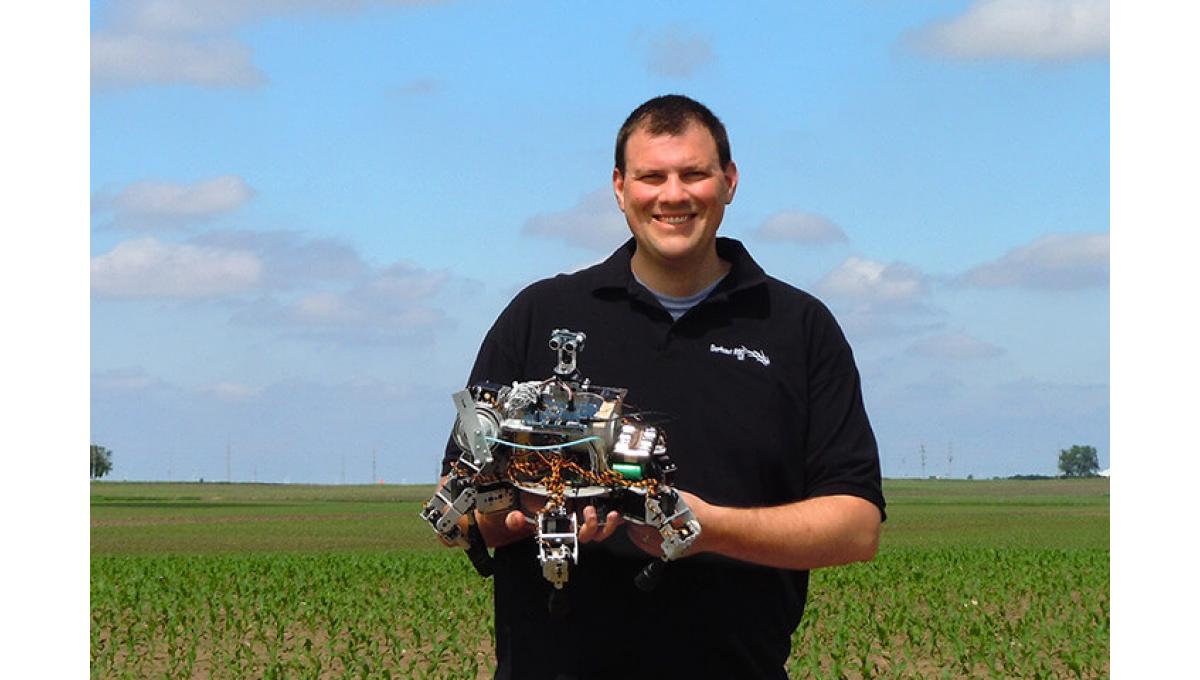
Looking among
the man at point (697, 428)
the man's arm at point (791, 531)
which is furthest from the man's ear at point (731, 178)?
the man's arm at point (791, 531)

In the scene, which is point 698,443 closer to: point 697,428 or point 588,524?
point 697,428

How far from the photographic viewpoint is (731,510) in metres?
3.60

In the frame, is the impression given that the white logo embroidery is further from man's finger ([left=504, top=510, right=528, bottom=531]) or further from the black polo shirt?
man's finger ([left=504, top=510, right=528, bottom=531])

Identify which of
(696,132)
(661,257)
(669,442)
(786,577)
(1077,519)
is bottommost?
(1077,519)

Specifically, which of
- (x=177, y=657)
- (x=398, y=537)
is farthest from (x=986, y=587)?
(x=398, y=537)

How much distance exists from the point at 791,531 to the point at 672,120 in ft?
3.59

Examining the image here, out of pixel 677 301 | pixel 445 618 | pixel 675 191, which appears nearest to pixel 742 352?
pixel 677 301

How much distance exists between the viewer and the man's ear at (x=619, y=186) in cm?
384

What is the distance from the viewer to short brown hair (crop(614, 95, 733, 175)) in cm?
376

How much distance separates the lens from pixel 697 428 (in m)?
3.80

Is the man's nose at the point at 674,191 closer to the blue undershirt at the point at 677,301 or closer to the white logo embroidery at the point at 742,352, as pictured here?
the blue undershirt at the point at 677,301

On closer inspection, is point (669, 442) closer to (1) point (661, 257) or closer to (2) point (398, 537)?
(1) point (661, 257)

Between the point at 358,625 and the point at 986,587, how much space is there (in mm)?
10253

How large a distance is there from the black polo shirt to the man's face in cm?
22
